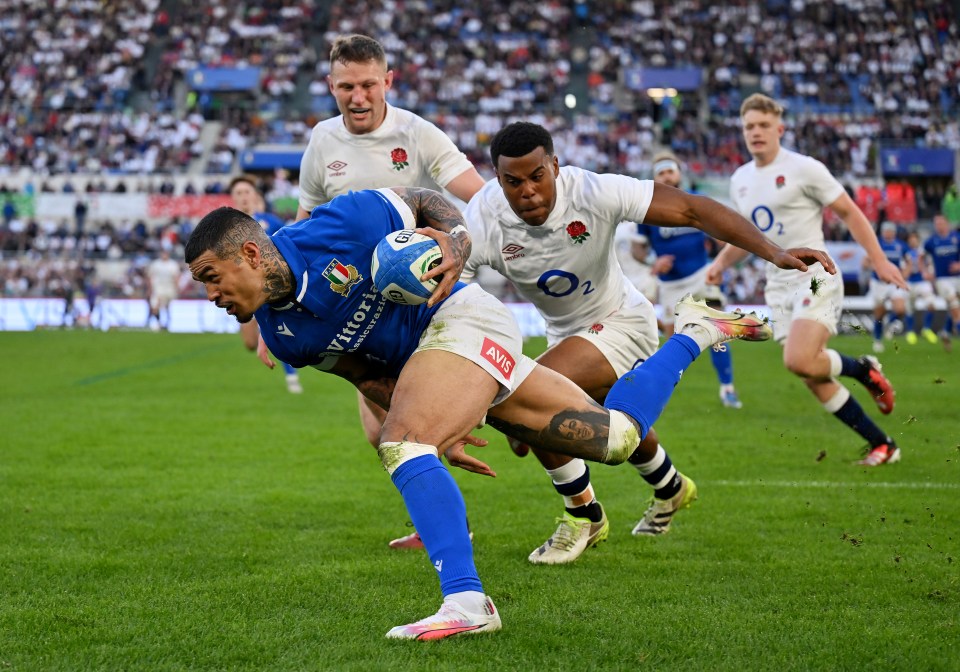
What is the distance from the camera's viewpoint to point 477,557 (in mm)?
5512

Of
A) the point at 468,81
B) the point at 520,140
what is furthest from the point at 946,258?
the point at 468,81

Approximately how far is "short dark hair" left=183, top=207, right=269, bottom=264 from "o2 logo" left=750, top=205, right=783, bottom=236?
584cm

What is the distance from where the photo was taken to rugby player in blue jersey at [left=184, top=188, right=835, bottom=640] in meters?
4.11

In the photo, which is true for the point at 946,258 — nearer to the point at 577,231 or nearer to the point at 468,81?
the point at 577,231

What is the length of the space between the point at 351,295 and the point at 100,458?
5.25 m

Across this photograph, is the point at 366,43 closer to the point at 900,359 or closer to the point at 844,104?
the point at 900,359

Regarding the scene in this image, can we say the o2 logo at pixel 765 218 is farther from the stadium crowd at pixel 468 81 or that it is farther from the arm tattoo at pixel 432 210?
the stadium crowd at pixel 468 81

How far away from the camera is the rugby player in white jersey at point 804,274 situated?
842 centimetres

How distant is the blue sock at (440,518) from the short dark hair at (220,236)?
3.34 feet

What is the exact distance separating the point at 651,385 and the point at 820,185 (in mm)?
4463

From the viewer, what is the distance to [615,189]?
17.5 ft

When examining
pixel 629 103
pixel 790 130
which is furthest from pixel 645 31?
pixel 790 130

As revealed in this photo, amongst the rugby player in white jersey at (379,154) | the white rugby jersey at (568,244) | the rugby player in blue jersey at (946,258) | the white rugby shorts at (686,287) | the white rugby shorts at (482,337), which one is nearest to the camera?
the white rugby shorts at (482,337)

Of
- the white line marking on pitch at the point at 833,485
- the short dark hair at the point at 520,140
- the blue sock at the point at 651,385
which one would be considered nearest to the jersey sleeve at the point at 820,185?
the white line marking on pitch at the point at 833,485
